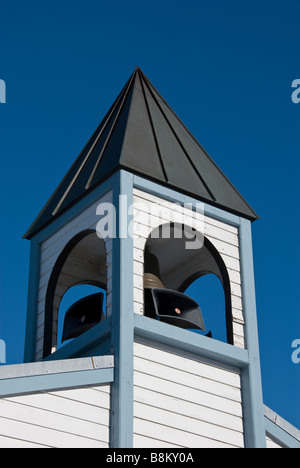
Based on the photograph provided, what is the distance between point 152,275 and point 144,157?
151 cm

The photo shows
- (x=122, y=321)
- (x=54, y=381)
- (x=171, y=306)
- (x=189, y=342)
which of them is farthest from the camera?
(x=171, y=306)

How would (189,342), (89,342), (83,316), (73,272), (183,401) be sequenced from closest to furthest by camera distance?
(183,401) → (89,342) → (189,342) → (83,316) → (73,272)

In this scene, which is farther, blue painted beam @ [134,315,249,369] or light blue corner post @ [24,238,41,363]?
light blue corner post @ [24,238,41,363]

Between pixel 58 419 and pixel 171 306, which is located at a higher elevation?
pixel 171 306

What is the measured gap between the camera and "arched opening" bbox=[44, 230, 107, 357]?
522 inches

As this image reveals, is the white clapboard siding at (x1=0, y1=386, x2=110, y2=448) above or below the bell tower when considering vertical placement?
below

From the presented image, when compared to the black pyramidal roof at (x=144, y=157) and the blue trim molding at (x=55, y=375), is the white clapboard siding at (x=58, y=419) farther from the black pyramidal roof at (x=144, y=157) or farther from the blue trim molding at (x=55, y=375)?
→ the black pyramidal roof at (x=144, y=157)

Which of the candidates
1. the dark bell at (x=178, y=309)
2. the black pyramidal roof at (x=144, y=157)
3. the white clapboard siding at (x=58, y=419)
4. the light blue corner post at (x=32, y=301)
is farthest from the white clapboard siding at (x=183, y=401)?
the black pyramidal roof at (x=144, y=157)

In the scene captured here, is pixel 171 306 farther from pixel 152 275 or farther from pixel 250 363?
pixel 250 363

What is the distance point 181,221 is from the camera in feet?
42.8

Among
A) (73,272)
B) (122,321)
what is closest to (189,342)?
(122,321)

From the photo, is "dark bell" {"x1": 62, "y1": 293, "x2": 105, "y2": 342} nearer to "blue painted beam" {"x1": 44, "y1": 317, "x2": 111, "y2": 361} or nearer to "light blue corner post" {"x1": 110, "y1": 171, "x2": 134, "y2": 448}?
"blue painted beam" {"x1": 44, "y1": 317, "x2": 111, "y2": 361}

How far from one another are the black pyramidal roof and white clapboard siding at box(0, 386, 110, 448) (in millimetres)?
3090

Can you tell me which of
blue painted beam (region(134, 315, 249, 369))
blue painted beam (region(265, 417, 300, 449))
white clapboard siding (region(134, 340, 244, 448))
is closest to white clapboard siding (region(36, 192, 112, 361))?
blue painted beam (region(134, 315, 249, 369))
